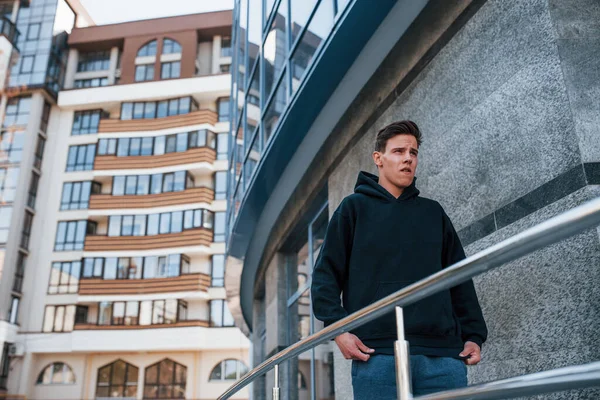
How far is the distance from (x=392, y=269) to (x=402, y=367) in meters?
0.66

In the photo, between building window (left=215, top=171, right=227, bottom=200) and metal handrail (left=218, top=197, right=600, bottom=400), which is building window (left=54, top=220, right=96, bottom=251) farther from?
metal handrail (left=218, top=197, right=600, bottom=400)

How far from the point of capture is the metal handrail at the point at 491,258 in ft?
4.71

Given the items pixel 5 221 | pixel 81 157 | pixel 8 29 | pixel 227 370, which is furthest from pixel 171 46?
pixel 227 370

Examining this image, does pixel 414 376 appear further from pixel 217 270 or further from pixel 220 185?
pixel 220 185

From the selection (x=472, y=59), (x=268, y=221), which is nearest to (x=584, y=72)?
(x=472, y=59)

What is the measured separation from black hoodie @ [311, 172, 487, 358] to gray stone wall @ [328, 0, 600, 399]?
71cm

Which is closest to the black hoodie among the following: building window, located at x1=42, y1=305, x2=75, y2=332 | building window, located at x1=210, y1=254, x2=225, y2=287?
building window, located at x1=210, y1=254, x2=225, y2=287

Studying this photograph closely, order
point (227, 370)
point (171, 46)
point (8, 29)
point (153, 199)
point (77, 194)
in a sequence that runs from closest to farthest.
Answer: point (227, 370)
point (153, 199)
point (77, 194)
point (8, 29)
point (171, 46)

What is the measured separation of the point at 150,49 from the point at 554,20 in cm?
4677

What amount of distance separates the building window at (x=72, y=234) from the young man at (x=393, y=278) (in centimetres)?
4314

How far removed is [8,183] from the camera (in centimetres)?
4353

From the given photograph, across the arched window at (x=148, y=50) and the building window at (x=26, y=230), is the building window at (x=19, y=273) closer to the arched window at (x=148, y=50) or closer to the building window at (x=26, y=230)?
the building window at (x=26, y=230)

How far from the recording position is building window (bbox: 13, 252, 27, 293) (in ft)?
138

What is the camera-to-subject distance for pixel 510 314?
3.75 metres
